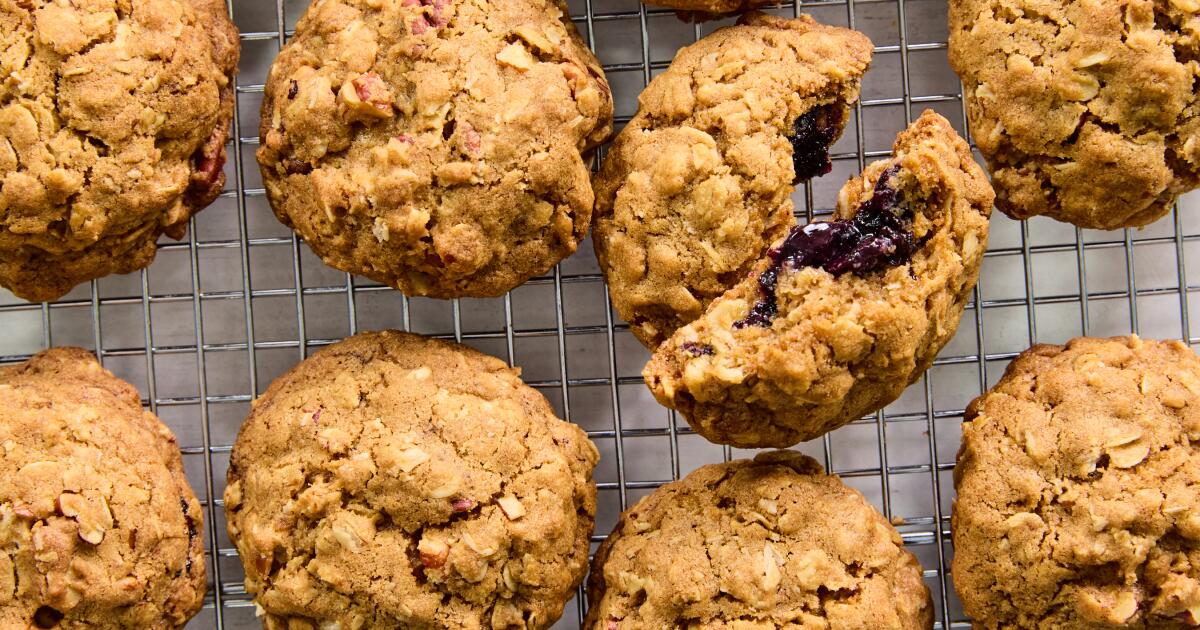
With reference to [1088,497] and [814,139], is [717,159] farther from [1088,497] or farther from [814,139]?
[1088,497]

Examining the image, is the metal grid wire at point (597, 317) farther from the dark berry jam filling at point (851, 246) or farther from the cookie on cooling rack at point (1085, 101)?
the dark berry jam filling at point (851, 246)

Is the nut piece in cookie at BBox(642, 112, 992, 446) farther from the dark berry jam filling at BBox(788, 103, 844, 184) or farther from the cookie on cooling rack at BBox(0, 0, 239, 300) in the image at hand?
the cookie on cooling rack at BBox(0, 0, 239, 300)

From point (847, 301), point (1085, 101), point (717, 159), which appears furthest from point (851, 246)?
point (1085, 101)

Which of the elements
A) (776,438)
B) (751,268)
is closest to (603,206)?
(751,268)

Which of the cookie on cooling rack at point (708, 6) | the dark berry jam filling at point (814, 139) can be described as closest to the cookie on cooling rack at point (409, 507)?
the dark berry jam filling at point (814, 139)

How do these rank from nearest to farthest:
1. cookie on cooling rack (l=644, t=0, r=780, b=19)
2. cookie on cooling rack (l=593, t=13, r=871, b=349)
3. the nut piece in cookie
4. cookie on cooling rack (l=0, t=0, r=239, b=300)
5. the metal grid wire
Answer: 1. the nut piece in cookie
2. cookie on cooling rack (l=0, t=0, r=239, b=300)
3. cookie on cooling rack (l=593, t=13, r=871, b=349)
4. cookie on cooling rack (l=644, t=0, r=780, b=19)
5. the metal grid wire

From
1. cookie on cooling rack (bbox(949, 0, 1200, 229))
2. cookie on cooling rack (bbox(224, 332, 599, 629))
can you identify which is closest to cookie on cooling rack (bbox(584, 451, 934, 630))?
cookie on cooling rack (bbox(224, 332, 599, 629))

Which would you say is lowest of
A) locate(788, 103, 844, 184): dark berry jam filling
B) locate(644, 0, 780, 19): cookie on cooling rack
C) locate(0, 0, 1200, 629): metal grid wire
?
locate(0, 0, 1200, 629): metal grid wire

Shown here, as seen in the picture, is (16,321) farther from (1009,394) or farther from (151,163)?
(1009,394)
